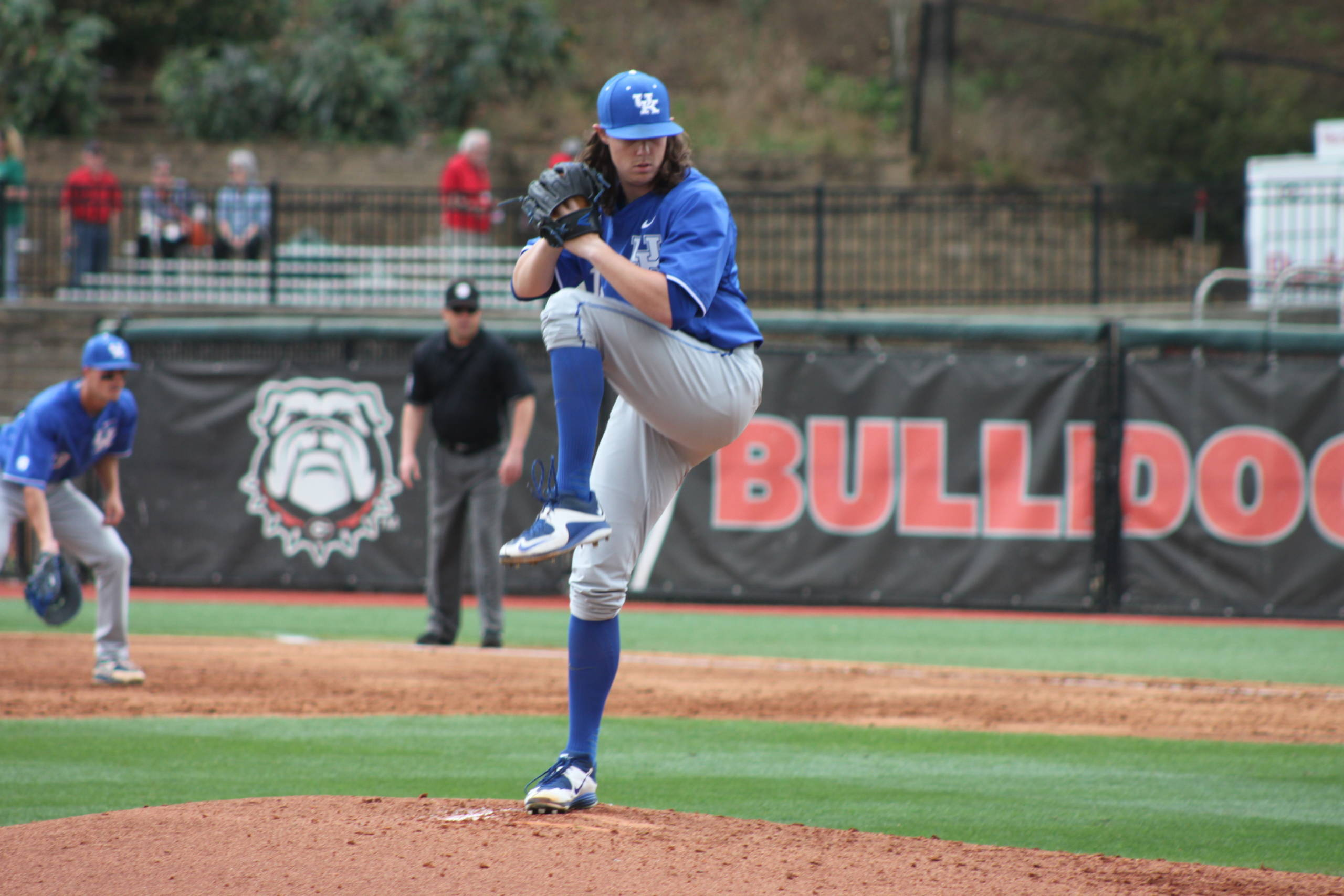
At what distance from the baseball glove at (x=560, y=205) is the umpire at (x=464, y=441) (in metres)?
5.18

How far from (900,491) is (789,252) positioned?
23.3 feet

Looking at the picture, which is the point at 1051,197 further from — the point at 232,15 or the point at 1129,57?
the point at 232,15

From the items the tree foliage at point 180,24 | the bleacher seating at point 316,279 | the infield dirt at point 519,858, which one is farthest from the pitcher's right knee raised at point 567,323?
the tree foliage at point 180,24

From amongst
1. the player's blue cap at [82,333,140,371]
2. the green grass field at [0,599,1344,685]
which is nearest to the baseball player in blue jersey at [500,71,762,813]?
the player's blue cap at [82,333,140,371]

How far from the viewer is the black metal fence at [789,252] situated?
15328 mm

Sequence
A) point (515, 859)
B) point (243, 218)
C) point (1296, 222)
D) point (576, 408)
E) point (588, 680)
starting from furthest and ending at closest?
point (243, 218) → point (1296, 222) → point (588, 680) → point (576, 408) → point (515, 859)

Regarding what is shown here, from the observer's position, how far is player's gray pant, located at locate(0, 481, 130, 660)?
7512 millimetres

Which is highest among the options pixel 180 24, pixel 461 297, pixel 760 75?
pixel 760 75

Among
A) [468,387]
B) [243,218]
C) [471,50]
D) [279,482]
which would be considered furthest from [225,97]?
[468,387]

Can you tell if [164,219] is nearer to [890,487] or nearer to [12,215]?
[12,215]

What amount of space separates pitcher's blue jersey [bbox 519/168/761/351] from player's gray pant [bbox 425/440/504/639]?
16.4 feet

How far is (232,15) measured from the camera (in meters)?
23.6

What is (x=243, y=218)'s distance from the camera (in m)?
16.2

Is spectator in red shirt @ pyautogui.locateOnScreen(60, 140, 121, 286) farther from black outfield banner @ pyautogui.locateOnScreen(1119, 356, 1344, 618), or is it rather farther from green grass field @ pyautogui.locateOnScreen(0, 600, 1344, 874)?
black outfield banner @ pyautogui.locateOnScreen(1119, 356, 1344, 618)
